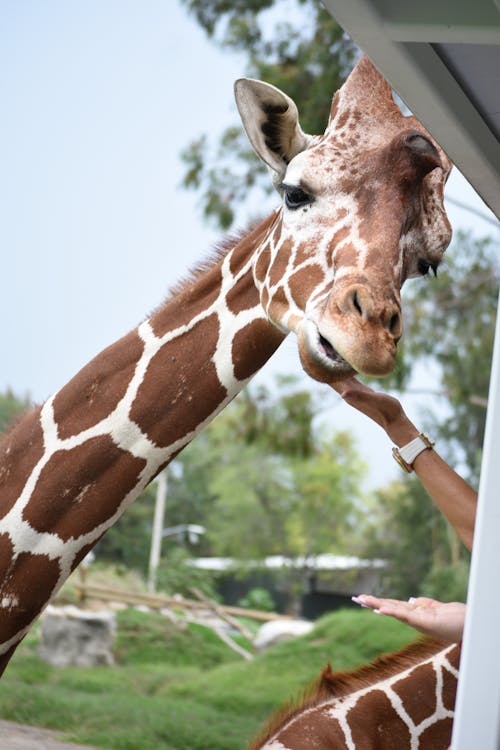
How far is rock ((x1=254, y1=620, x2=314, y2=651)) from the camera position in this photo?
39.4ft

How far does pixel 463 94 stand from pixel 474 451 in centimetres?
2020

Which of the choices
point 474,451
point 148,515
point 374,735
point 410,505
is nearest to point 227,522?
point 148,515

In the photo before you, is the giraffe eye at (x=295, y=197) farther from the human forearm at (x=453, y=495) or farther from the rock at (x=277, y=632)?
the rock at (x=277, y=632)

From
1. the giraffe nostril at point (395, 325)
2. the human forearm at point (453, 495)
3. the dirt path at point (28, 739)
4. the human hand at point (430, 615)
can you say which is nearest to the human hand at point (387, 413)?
the human forearm at point (453, 495)

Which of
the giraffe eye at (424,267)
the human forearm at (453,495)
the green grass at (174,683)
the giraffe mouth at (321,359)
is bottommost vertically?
the green grass at (174,683)

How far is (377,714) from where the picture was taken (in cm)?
268

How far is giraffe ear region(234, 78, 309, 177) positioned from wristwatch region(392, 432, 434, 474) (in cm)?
72

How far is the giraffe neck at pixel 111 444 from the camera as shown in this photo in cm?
235

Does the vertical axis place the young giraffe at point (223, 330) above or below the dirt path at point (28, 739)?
above

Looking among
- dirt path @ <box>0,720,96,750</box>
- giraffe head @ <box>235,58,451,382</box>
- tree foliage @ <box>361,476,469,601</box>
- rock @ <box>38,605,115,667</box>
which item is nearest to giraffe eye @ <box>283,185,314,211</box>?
giraffe head @ <box>235,58,451,382</box>

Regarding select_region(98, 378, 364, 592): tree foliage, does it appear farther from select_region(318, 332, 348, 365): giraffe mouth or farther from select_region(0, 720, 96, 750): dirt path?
select_region(318, 332, 348, 365): giraffe mouth

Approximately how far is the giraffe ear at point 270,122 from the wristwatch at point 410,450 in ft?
2.35

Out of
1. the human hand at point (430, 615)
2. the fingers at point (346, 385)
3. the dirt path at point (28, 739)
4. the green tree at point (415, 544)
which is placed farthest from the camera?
the green tree at point (415, 544)

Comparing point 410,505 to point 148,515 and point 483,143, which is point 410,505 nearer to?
point 148,515
